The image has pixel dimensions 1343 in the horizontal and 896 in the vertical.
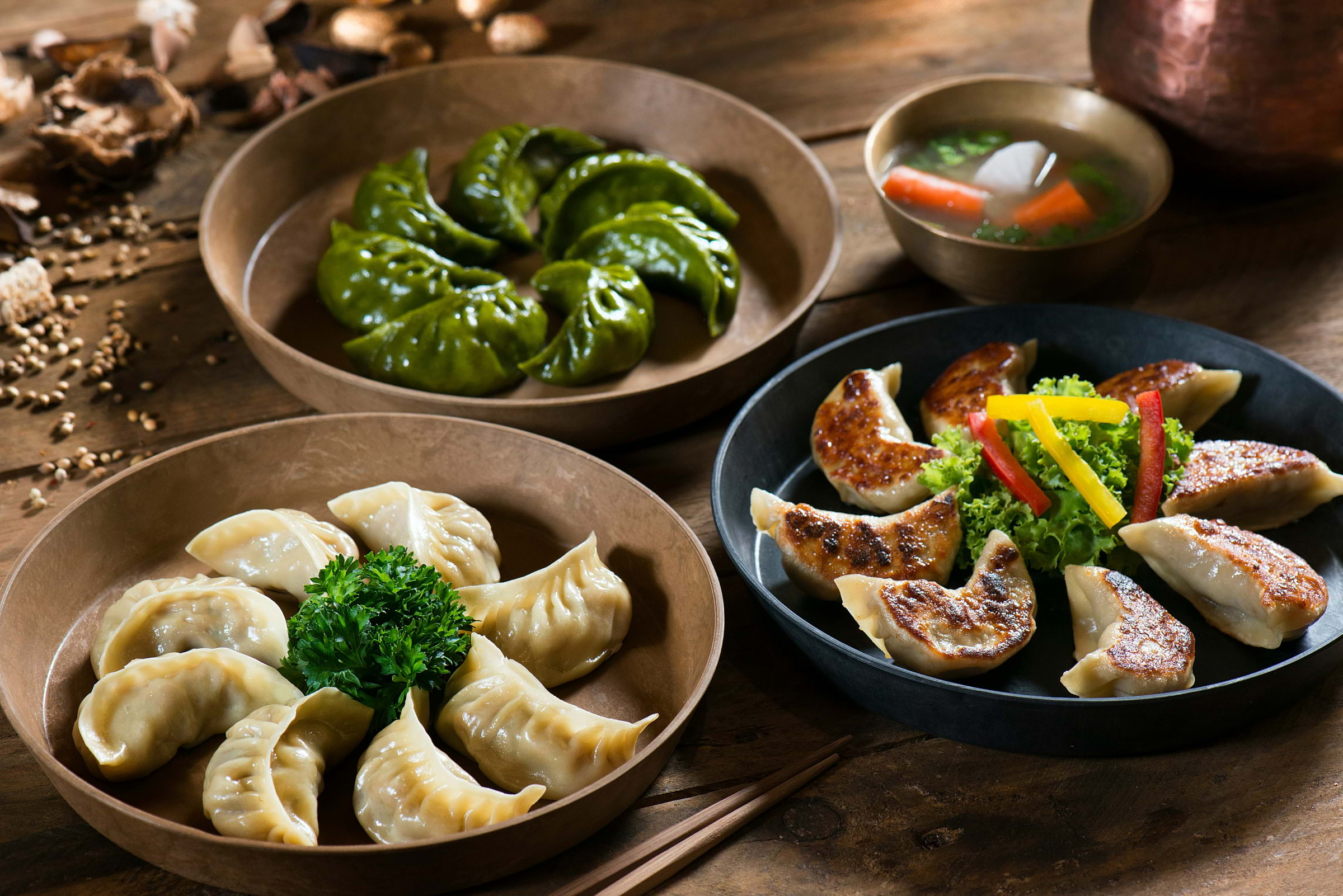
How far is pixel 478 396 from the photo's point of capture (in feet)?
8.78

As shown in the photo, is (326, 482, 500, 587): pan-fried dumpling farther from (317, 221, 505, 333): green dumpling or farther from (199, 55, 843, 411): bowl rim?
(317, 221, 505, 333): green dumpling

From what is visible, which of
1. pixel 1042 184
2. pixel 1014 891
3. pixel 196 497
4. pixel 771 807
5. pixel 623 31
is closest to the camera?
pixel 1014 891

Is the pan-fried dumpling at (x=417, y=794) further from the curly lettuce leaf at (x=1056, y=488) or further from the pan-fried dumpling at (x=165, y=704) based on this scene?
the curly lettuce leaf at (x=1056, y=488)


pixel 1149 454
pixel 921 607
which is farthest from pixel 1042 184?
pixel 921 607

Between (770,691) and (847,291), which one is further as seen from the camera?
(847,291)

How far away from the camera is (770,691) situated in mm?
2150

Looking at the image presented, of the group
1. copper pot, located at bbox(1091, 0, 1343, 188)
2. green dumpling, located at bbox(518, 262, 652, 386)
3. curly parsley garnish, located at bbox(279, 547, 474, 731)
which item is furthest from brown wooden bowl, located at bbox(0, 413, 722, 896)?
copper pot, located at bbox(1091, 0, 1343, 188)

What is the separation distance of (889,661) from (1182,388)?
939 mm

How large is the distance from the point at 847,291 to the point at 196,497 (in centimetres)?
173

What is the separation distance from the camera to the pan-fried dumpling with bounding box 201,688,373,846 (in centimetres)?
173

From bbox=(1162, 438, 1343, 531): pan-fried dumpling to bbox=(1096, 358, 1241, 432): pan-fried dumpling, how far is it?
0.45 ft

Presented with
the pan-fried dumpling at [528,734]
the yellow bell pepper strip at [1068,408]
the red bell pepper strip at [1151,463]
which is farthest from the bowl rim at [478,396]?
the red bell pepper strip at [1151,463]

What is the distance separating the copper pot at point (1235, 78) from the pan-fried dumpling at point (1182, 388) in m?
0.87

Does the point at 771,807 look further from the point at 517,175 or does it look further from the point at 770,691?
the point at 517,175
